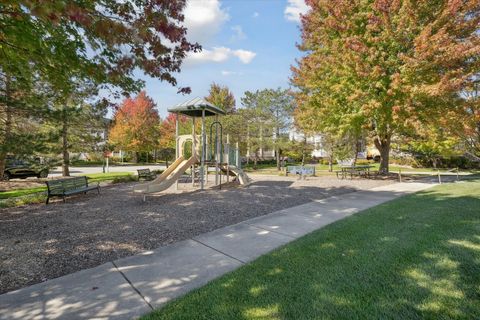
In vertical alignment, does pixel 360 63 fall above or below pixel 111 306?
above

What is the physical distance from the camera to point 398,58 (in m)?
11.9

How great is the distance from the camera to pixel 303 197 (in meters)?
9.45

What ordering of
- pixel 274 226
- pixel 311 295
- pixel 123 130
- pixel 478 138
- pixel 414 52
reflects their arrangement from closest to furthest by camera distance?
pixel 311 295, pixel 274 226, pixel 414 52, pixel 478 138, pixel 123 130

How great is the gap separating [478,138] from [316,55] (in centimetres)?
935

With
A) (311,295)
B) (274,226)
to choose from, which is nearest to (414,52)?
(274,226)

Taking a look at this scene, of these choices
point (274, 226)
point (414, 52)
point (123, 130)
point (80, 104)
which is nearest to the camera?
point (274, 226)

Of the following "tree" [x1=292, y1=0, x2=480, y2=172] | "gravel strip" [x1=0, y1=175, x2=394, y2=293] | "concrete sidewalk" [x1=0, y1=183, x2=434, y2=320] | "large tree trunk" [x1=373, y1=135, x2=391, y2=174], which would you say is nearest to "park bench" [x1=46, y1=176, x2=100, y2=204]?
"gravel strip" [x1=0, y1=175, x2=394, y2=293]

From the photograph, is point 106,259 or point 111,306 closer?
point 111,306

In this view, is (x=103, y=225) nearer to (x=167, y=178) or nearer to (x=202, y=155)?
(x=167, y=178)

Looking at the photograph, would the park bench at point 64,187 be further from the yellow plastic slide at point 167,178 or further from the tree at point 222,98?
the tree at point 222,98

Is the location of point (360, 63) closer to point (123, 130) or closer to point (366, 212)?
point (366, 212)

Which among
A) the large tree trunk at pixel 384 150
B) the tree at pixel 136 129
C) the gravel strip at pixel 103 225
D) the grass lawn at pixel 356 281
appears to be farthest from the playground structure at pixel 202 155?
the tree at pixel 136 129

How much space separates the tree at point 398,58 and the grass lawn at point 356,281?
828 centimetres

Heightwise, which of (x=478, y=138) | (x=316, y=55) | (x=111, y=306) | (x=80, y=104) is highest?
(x=316, y=55)
